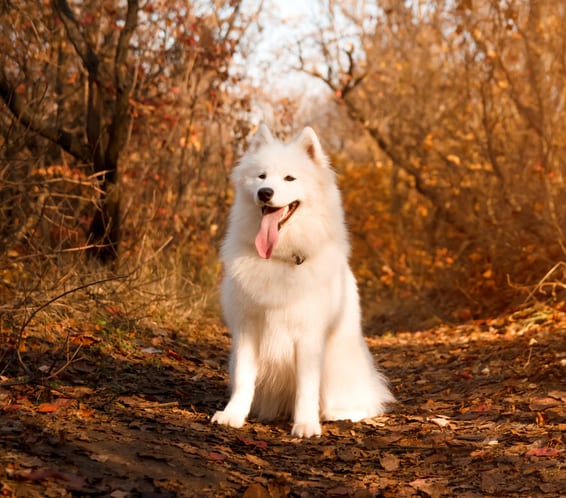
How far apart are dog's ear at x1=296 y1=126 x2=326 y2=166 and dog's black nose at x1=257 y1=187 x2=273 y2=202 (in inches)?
19.5

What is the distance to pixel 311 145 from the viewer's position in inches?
184

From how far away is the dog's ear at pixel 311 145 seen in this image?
4.64m

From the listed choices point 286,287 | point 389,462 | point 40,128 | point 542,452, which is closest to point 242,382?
point 286,287

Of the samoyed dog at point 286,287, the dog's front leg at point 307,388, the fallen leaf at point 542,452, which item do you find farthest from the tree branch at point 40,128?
the fallen leaf at point 542,452

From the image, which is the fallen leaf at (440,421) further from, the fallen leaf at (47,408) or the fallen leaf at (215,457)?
the fallen leaf at (47,408)

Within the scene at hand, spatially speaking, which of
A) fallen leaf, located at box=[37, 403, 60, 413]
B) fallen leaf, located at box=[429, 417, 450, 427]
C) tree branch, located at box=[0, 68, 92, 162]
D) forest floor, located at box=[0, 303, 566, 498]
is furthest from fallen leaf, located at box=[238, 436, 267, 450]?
tree branch, located at box=[0, 68, 92, 162]

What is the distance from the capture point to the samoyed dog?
14.4ft

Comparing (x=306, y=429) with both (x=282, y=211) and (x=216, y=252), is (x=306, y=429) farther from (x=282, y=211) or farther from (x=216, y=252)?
(x=216, y=252)

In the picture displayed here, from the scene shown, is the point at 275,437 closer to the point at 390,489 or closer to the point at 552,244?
the point at 390,489

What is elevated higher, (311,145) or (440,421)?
(311,145)

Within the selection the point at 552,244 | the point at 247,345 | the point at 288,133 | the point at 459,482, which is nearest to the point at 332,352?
the point at 247,345

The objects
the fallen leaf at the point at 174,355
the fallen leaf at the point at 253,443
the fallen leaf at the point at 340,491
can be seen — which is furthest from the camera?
the fallen leaf at the point at 174,355

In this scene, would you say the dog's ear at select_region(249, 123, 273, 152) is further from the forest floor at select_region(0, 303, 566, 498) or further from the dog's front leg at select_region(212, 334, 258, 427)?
the forest floor at select_region(0, 303, 566, 498)

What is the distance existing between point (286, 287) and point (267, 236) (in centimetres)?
35
